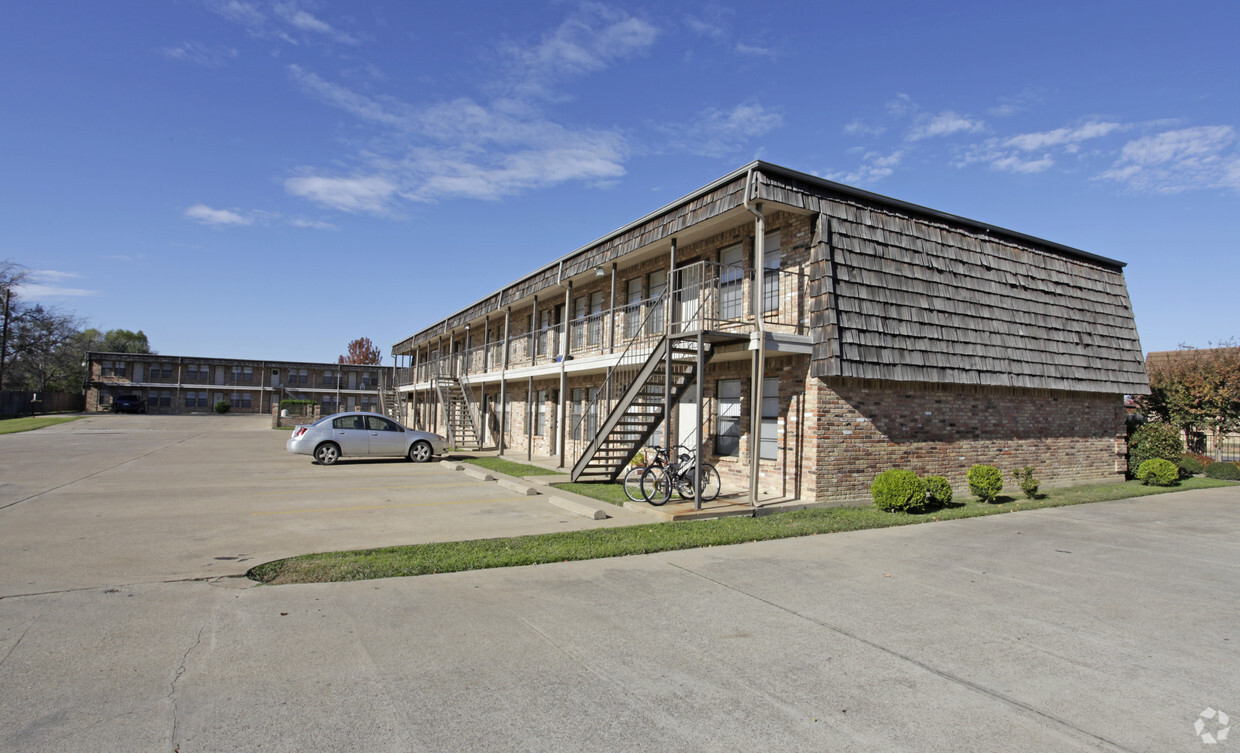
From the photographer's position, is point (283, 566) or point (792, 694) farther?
point (283, 566)

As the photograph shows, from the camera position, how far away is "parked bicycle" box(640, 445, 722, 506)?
1113 centimetres

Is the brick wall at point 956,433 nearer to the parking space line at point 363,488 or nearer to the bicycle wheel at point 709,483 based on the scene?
the bicycle wheel at point 709,483

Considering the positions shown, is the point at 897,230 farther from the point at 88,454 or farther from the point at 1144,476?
the point at 88,454

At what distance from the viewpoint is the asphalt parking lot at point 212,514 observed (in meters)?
7.06

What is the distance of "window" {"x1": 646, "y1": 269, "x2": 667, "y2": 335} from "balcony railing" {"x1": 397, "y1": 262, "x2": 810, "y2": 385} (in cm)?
2

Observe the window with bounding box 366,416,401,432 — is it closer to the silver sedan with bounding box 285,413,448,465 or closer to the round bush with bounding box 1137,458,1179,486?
the silver sedan with bounding box 285,413,448,465

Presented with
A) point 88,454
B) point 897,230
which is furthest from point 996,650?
point 88,454

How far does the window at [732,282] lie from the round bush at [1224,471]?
14582mm

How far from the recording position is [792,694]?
412 cm

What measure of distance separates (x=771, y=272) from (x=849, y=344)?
2.22 meters

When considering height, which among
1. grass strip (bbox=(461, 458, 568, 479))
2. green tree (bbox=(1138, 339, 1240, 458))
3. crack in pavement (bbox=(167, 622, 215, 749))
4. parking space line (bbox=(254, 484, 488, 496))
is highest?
green tree (bbox=(1138, 339, 1240, 458))

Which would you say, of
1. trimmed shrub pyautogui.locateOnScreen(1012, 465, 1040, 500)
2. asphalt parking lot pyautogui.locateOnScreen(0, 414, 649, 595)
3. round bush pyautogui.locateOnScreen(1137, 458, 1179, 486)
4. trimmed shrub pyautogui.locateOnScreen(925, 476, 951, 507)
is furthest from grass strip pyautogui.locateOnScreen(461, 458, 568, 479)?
round bush pyautogui.locateOnScreen(1137, 458, 1179, 486)

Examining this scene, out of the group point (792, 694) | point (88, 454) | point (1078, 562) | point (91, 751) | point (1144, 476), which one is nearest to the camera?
point (91, 751)

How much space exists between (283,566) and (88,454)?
17.8m
